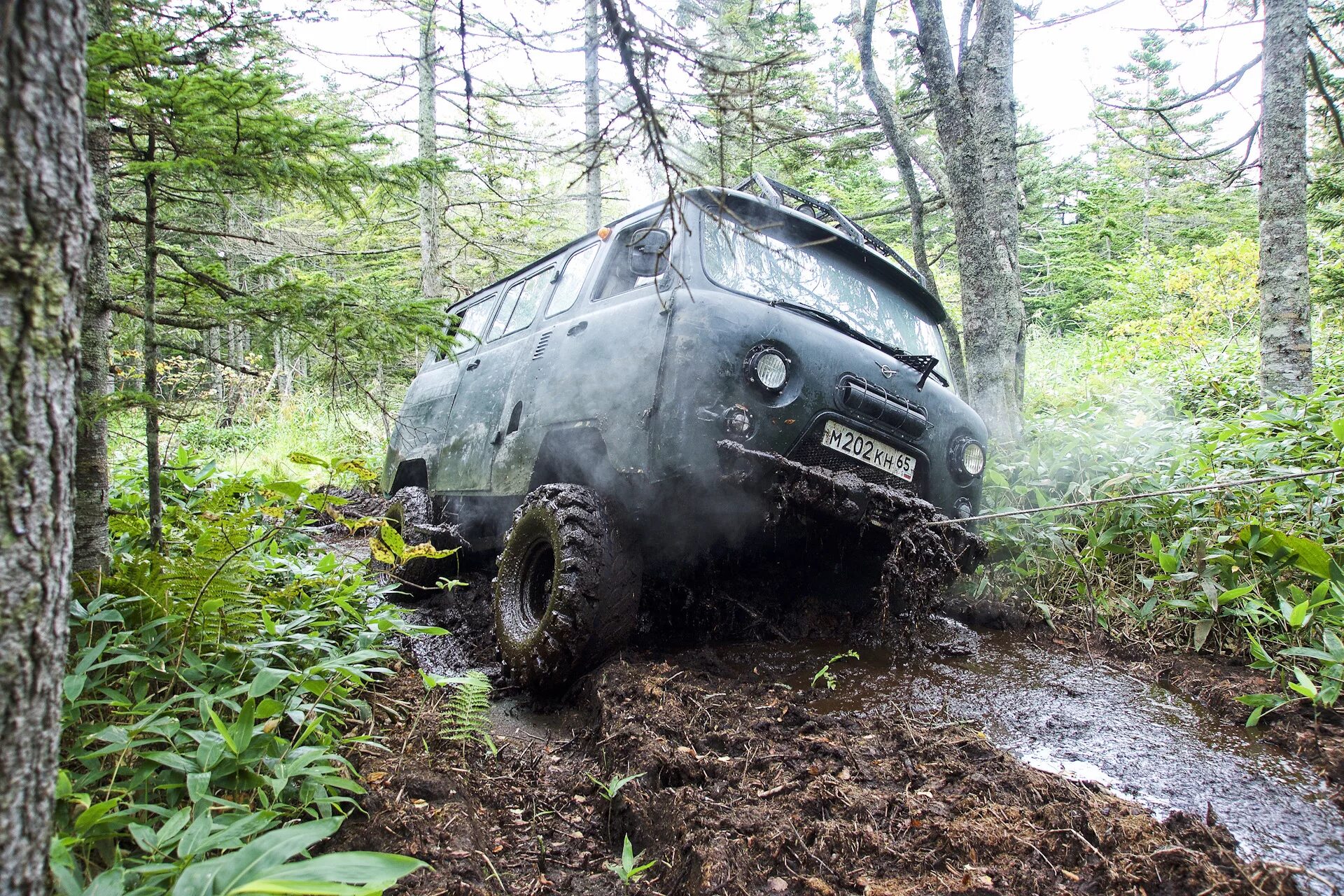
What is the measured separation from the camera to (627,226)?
408 centimetres

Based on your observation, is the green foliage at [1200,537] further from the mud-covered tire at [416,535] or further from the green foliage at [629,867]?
the mud-covered tire at [416,535]

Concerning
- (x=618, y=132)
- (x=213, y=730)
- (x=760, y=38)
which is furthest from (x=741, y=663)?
(x=760, y=38)

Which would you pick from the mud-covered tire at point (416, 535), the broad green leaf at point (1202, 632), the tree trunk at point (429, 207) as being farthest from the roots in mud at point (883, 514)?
the tree trunk at point (429, 207)

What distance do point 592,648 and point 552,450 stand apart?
110cm

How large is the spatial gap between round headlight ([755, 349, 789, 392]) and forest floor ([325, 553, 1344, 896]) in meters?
1.32

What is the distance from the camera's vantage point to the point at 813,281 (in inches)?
146

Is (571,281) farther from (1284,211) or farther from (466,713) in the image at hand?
(1284,211)

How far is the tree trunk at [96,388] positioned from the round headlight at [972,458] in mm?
3731

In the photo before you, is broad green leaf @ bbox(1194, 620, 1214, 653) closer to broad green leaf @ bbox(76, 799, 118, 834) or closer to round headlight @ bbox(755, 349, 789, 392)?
round headlight @ bbox(755, 349, 789, 392)

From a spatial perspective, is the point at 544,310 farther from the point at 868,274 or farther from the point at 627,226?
the point at 868,274

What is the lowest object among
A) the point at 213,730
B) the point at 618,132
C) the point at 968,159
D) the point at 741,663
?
the point at 741,663

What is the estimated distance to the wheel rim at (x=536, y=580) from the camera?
3551mm

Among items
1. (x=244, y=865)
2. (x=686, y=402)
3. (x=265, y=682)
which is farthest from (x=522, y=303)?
(x=244, y=865)

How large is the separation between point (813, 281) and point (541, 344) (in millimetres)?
1590
